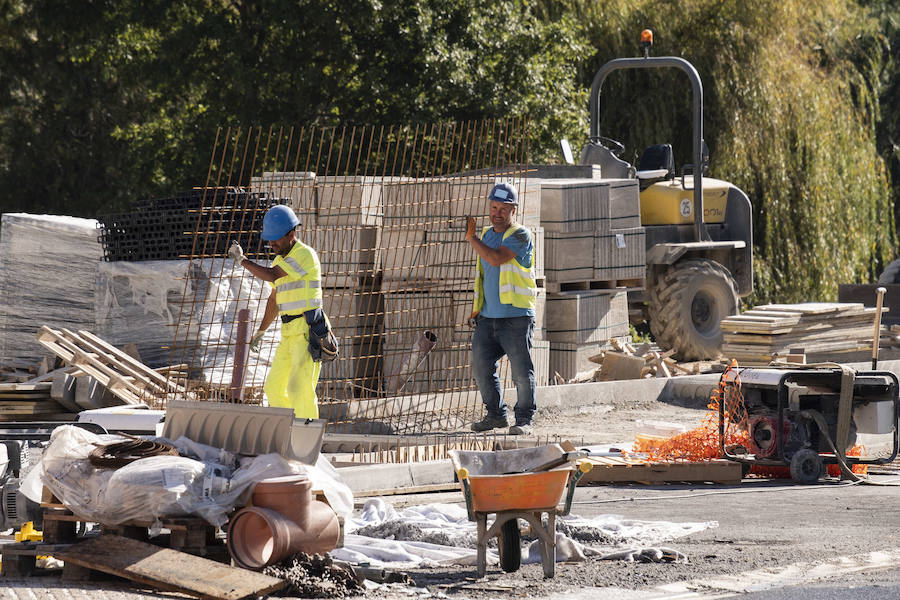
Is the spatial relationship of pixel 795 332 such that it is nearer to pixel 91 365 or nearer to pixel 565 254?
pixel 565 254

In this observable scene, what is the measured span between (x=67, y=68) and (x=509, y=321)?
1810 cm

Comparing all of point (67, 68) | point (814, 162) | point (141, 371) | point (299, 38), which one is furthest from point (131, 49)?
point (141, 371)

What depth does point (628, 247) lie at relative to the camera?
49.5 feet

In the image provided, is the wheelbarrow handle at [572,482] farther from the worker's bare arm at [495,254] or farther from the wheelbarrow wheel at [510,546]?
the worker's bare arm at [495,254]

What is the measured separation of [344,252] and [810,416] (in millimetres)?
4602

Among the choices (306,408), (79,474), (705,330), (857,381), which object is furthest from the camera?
(705,330)

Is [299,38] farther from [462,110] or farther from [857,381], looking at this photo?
[857,381]

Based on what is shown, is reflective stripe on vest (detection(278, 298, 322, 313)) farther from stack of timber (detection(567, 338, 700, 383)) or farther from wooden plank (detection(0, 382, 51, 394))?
stack of timber (detection(567, 338, 700, 383))

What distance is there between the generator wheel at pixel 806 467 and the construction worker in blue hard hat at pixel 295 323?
3.36m

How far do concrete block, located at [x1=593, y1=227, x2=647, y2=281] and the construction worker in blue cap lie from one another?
158 inches

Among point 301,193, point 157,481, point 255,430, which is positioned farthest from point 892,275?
point 157,481

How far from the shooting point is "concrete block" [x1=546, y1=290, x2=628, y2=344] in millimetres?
14469

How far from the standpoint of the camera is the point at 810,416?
30.5 ft

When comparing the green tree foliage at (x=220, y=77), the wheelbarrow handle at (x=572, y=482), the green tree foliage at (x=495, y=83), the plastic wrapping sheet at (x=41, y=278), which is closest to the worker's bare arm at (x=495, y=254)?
the wheelbarrow handle at (x=572, y=482)
